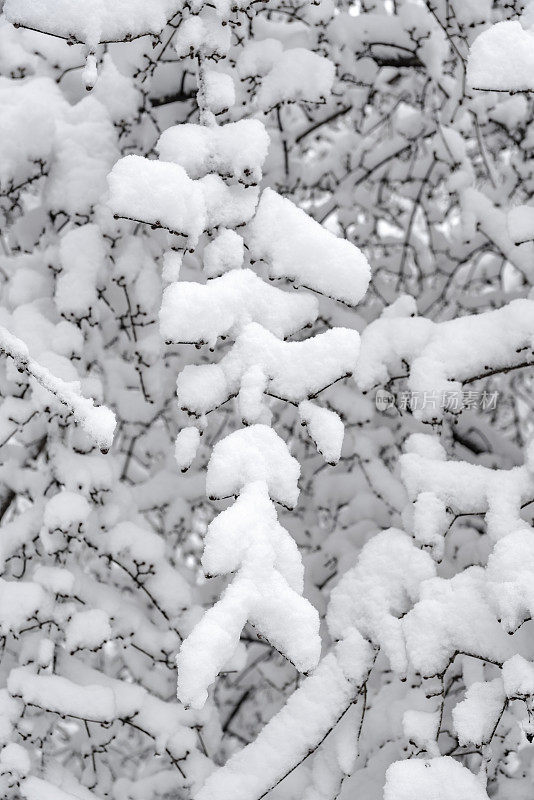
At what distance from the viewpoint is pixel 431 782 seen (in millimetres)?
1521

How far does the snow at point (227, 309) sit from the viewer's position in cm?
127

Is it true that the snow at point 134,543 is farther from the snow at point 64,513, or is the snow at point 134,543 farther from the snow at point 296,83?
the snow at point 296,83

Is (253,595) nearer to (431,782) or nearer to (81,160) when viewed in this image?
(431,782)

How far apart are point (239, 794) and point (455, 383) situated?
1040mm

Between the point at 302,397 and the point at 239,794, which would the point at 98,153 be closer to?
the point at 302,397

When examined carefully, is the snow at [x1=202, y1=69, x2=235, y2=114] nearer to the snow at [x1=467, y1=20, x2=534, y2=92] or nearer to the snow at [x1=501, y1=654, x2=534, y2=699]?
the snow at [x1=467, y1=20, x2=534, y2=92]

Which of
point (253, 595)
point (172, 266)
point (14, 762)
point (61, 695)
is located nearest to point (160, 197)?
point (172, 266)

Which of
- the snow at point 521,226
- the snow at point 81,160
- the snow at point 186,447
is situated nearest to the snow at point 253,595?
the snow at point 186,447

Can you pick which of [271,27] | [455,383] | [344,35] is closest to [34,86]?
[271,27]

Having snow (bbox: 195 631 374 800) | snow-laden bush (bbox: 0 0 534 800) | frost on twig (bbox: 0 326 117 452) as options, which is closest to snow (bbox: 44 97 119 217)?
snow-laden bush (bbox: 0 0 534 800)

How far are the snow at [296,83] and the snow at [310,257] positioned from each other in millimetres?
876

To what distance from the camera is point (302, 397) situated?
1.32 meters

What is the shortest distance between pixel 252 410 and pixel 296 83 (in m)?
1.22

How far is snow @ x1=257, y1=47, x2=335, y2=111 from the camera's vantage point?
216 centimetres
